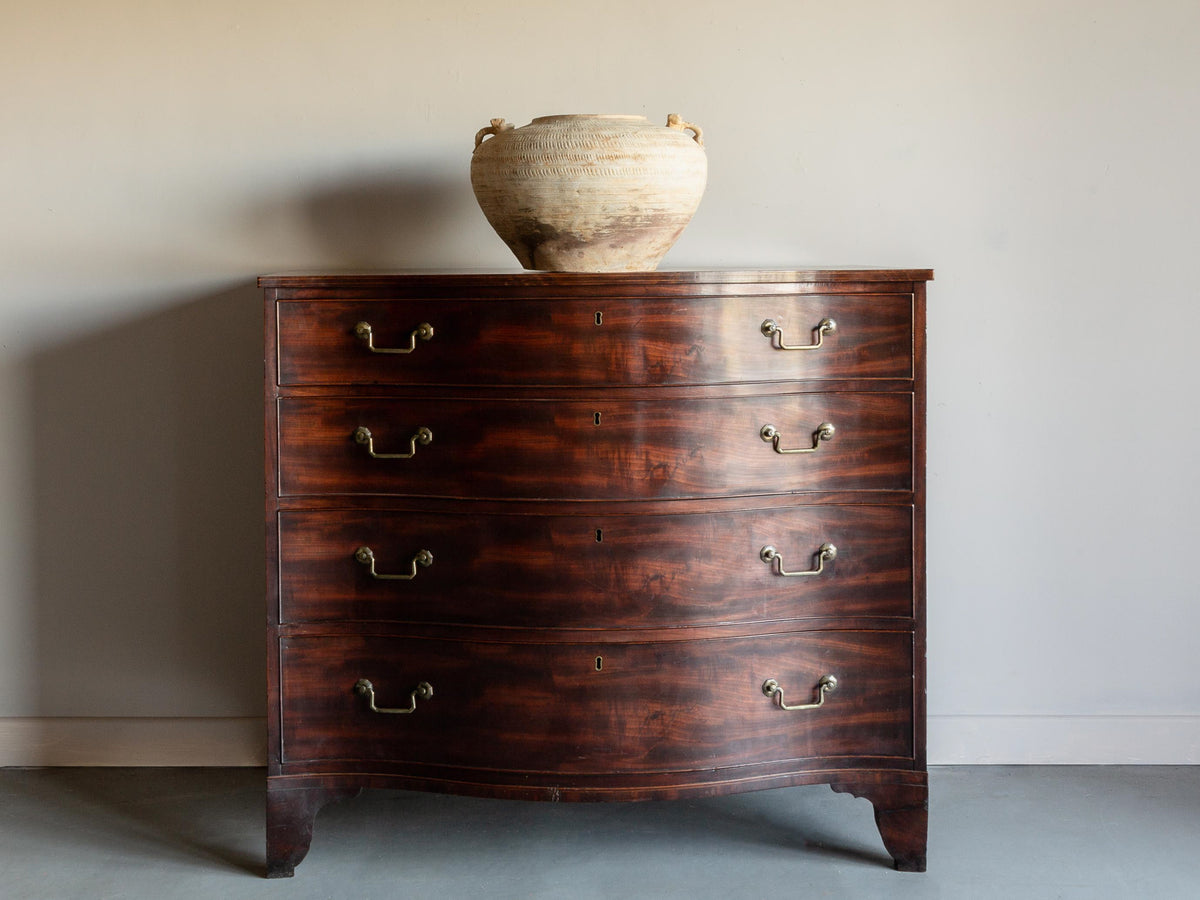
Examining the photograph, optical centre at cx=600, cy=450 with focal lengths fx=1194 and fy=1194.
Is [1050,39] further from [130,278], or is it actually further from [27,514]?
[27,514]

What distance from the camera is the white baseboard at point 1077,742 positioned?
2.63 m

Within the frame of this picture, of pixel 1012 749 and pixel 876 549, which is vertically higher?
pixel 876 549

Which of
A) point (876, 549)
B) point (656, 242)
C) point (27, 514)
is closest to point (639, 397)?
point (656, 242)

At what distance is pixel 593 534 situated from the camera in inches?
79.4

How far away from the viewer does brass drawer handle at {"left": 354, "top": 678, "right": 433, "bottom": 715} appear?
81.7 inches

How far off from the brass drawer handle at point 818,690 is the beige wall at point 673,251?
625 millimetres

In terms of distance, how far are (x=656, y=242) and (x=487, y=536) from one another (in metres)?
0.61

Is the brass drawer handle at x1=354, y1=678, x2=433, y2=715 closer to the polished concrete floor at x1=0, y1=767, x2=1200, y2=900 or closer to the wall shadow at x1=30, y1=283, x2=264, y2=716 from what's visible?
the polished concrete floor at x1=0, y1=767, x2=1200, y2=900

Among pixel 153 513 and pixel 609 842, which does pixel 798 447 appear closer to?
pixel 609 842

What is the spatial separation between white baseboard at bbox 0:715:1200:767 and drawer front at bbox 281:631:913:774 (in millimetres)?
574

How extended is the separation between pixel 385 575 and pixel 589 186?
0.76 metres

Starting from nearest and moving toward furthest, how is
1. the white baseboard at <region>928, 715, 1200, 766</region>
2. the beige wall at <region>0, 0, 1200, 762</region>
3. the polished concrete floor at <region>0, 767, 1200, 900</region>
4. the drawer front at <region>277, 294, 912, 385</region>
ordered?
the drawer front at <region>277, 294, 912, 385</region> → the polished concrete floor at <region>0, 767, 1200, 900</region> → the beige wall at <region>0, 0, 1200, 762</region> → the white baseboard at <region>928, 715, 1200, 766</region>

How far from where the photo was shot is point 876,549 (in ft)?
6.93

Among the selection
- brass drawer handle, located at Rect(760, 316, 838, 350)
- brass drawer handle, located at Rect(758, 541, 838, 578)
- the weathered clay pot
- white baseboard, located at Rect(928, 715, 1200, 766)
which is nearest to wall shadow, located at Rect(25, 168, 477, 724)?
the weathered clay pot
